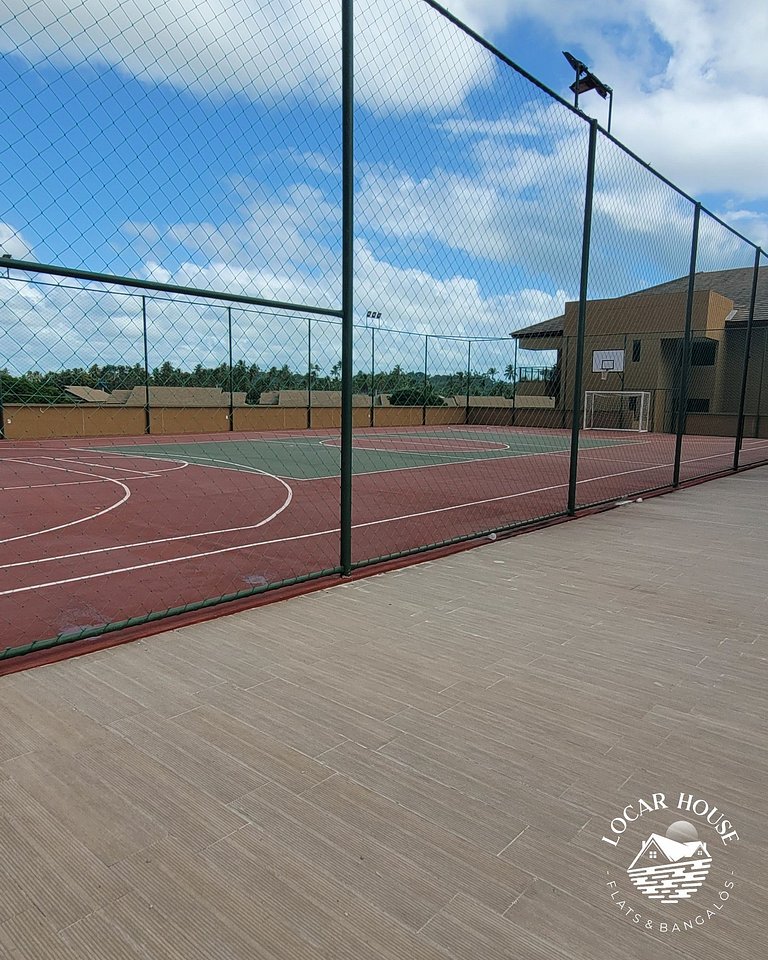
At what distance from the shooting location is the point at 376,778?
83.3 inches

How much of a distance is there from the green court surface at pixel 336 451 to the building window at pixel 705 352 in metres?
8.28

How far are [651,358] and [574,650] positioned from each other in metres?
29.3

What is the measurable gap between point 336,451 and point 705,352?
19.7m

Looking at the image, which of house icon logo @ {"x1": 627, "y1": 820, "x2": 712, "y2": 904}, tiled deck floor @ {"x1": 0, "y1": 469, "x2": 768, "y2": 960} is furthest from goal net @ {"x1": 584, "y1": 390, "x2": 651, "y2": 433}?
house icon logo @ {"x1": 627, "y1": 820, "x2": 712, "y2": 904}

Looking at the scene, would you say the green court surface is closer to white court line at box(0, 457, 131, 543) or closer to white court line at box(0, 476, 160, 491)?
white court line at box(0, 476, 160, 491)

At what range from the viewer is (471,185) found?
203 inches

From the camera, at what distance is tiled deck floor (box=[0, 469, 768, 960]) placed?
1.52 meters

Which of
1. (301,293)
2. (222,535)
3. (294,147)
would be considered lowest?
(222,535)

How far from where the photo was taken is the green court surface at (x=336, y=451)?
13625 millimetres

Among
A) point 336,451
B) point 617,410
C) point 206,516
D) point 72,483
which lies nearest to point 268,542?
point 206,516

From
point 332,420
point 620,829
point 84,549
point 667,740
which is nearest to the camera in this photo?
point 620,829

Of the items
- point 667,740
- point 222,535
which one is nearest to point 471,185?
point 222,535

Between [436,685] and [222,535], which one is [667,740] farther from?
[222,535]

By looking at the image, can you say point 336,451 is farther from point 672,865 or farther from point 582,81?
point 672,865
